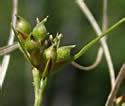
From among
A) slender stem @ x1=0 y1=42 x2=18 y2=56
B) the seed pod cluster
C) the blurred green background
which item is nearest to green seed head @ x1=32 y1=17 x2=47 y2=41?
the seed pod cluster

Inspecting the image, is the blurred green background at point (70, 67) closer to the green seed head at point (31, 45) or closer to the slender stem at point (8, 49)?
the slender stem at point (8, 49)

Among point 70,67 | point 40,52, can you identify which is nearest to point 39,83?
point 40,52

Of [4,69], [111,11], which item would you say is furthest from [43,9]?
[4,69]

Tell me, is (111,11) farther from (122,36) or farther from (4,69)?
(4,69)

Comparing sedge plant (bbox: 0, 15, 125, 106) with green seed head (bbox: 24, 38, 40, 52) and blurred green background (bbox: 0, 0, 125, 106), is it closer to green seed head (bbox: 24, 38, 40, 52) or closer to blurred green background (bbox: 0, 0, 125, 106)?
green seed head (bbox: 24, 38, 40, 52)

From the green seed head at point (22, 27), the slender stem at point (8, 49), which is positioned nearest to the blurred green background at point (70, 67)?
the slender stem at point (8, 49)
